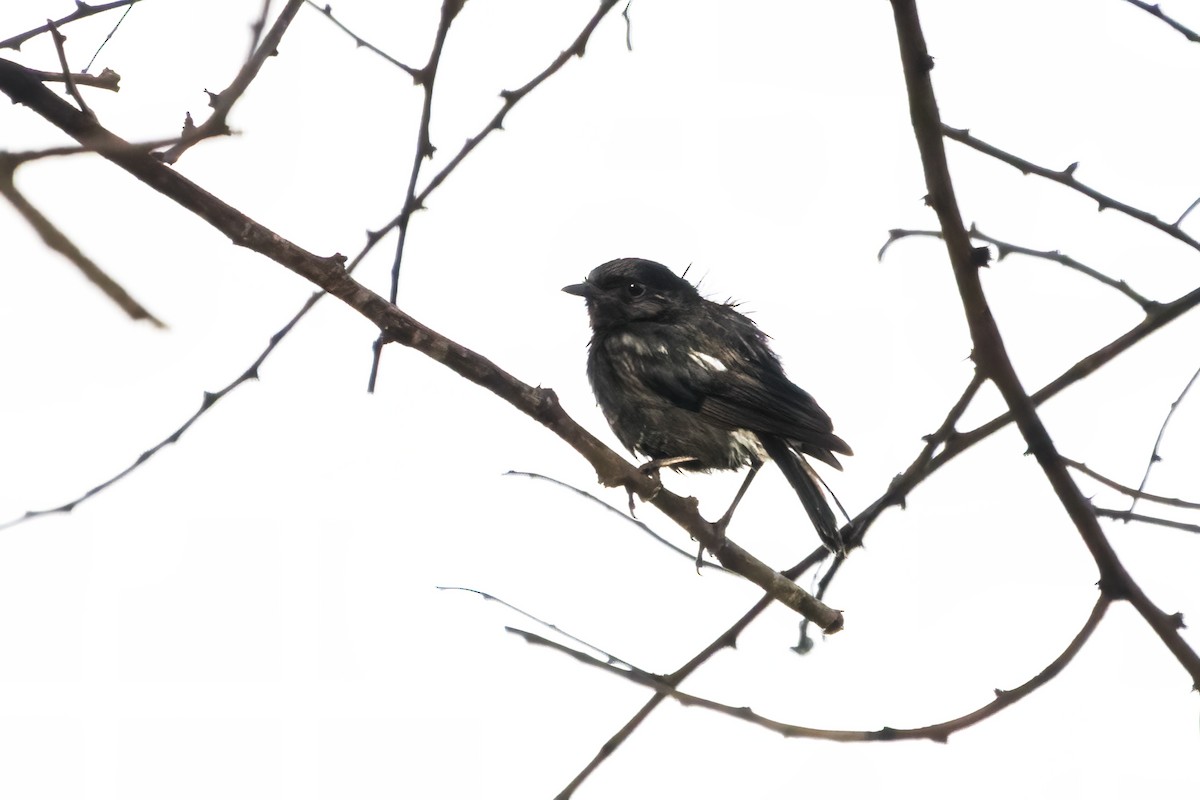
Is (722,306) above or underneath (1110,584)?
above

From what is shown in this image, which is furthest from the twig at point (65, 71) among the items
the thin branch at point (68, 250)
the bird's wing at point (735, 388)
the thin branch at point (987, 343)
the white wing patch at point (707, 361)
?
the white wing patch at point (707, 361)

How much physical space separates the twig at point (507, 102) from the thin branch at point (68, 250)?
256 cm

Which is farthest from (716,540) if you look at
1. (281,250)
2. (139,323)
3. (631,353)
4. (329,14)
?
(139,323)

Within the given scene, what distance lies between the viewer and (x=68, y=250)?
3.74ft

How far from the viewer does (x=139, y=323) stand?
3.81ft

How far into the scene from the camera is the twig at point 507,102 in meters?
3.71

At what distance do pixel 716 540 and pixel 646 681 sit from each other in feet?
3.90

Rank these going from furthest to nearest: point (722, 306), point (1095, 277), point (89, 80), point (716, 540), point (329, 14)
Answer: point (722, 306)
point (716, 540)
point (329, 14)
point (1095, 277)
point (89, 80)

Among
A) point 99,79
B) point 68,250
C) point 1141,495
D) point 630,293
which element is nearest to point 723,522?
point 1141,495

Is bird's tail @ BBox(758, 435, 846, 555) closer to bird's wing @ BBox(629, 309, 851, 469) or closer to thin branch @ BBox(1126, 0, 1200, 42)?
bird's wing @ BBox(629, 309, 851, 469)

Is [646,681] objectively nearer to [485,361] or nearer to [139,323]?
[485,361]

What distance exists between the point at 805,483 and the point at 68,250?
17.0 ft

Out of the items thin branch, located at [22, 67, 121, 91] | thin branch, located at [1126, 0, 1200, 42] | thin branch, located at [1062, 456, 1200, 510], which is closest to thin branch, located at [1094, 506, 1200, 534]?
thin branch, located at [1062, 456, 1200, 510]

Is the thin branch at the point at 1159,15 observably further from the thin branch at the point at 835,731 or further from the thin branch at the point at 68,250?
the thin branch at the point at 68,250
